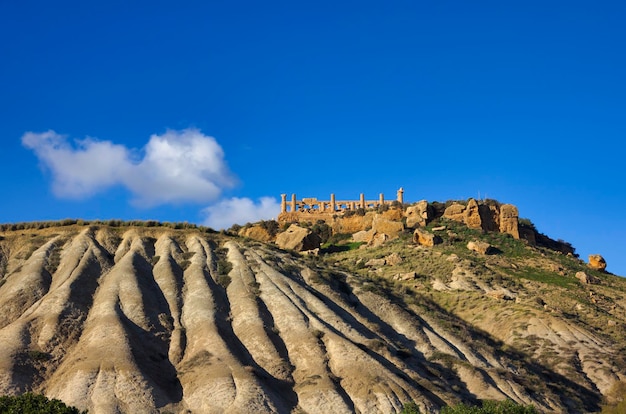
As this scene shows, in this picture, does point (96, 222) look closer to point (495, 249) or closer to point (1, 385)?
point (1, 385)

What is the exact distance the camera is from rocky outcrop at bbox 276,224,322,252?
263 feet

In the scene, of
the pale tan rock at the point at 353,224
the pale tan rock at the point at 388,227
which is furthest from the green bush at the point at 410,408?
the pale tan rock at the point at 353,224

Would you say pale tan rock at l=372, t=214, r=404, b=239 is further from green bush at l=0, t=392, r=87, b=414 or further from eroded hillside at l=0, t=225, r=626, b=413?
green bush at l=0, t=392, r=87, b=414

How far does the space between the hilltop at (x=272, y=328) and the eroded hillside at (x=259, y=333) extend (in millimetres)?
121

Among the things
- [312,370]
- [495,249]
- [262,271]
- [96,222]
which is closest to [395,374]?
[312,370]

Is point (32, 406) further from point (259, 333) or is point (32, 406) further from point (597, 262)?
point (597, 262)

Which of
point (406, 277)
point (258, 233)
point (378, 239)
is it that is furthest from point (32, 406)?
point (258, 233)

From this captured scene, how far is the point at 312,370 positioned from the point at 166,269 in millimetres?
16100

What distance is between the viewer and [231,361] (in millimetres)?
36281

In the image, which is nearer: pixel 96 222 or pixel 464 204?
pixel 96 222

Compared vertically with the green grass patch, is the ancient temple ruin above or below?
above

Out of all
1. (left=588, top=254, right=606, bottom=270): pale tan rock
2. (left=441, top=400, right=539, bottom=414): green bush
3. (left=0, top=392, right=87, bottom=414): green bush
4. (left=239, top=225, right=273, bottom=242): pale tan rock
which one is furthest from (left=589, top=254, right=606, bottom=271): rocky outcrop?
(left=0, top=392, right=87, bottom=414): green bush

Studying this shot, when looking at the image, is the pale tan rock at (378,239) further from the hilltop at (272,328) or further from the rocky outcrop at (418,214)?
the hilltop at (272,328)

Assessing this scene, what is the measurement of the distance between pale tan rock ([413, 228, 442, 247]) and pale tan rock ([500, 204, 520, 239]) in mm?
11534
